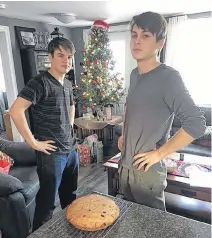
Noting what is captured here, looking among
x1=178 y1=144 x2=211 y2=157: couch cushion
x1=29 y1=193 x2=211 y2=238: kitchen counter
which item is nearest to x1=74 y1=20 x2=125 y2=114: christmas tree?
x1=178 y1=144 x2=211 y2=157: couch cushion

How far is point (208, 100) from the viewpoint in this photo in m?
3.62

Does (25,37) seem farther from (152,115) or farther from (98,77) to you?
(152,115)

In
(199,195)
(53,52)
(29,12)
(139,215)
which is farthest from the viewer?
(29,12)

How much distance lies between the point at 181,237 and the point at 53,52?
131cm

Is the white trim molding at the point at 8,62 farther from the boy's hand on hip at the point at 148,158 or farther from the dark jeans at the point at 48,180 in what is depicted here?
the boy's hand on hip at the point at 148,158

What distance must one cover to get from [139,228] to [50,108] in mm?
951

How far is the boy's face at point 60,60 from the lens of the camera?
5.00 ft

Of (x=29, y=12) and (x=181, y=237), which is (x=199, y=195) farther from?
(x=29, y=12)

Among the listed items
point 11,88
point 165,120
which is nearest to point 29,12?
point 11,88

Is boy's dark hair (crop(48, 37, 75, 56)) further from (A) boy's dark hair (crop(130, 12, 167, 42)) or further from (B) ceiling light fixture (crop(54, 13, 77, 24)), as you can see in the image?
(B) ceiling light fixture (crop(54, 13, 77, 24))

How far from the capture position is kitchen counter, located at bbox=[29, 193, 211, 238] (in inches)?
31.1

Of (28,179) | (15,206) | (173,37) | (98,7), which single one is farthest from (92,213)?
(173,37)

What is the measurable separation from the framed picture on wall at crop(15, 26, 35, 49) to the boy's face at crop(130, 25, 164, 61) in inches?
119

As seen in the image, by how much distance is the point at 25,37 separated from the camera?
3547 millimetres
